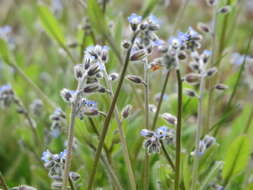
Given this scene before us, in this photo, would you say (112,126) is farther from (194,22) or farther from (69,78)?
(194,22)

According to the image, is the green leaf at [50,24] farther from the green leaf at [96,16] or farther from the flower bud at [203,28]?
the flower bud at [203,28]

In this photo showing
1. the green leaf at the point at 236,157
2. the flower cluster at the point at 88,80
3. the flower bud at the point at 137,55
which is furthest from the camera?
the green leaf at the point at 236,157

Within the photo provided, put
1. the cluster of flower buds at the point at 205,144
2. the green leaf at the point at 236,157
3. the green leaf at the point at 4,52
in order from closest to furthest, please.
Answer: the cluster of flower buds at the point at 205,144
the green leaf at the point at 236,157
the green leaf at the point at 4,52

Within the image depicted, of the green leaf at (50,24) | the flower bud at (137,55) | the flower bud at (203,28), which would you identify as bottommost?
the flower bud at (137,55)

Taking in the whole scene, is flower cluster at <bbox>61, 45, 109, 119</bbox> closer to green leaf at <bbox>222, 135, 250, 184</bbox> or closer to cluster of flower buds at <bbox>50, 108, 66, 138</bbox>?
cluster of flower buds at <bbox>50, 108, 66, 138</bbox>

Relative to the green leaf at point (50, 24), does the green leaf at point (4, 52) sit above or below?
below

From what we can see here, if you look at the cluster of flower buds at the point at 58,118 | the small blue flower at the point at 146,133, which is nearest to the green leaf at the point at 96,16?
the cluster of flower buds at the point at 58,118

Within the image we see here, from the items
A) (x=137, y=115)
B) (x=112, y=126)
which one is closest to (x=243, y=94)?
(x=137, y=115)
